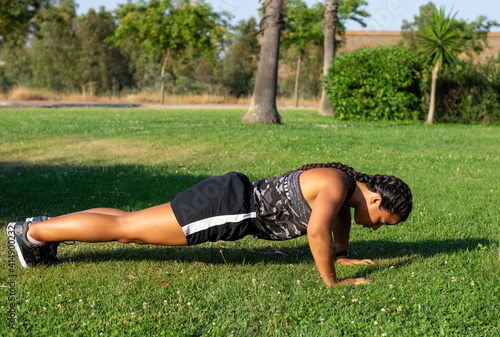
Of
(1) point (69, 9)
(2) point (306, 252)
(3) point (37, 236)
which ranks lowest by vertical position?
(2) point (306, 252)

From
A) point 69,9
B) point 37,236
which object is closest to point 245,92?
point 69,9

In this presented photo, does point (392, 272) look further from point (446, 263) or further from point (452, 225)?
point (452, 225)

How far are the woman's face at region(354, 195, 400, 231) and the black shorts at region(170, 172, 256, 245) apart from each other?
2.51ft

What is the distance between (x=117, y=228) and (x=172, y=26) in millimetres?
30861

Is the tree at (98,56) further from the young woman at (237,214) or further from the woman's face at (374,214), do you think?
the woman's face at (374,214)

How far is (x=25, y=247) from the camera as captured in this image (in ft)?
11.8

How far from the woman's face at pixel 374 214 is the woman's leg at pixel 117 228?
1.26 meters

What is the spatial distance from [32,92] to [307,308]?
38.0 meters

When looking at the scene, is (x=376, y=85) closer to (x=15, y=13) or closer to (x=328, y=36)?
(x=328, y=36)

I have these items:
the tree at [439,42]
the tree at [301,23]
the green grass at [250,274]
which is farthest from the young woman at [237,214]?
the tree at [301,23]

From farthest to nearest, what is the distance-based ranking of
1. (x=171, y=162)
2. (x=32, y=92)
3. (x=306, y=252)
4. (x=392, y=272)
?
(x=32, y=92), (x=171, y=162), (x=306, y=252), (x=392, y=272)

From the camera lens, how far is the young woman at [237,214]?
341cm

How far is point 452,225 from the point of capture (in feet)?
16.5

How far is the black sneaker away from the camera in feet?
11.8
